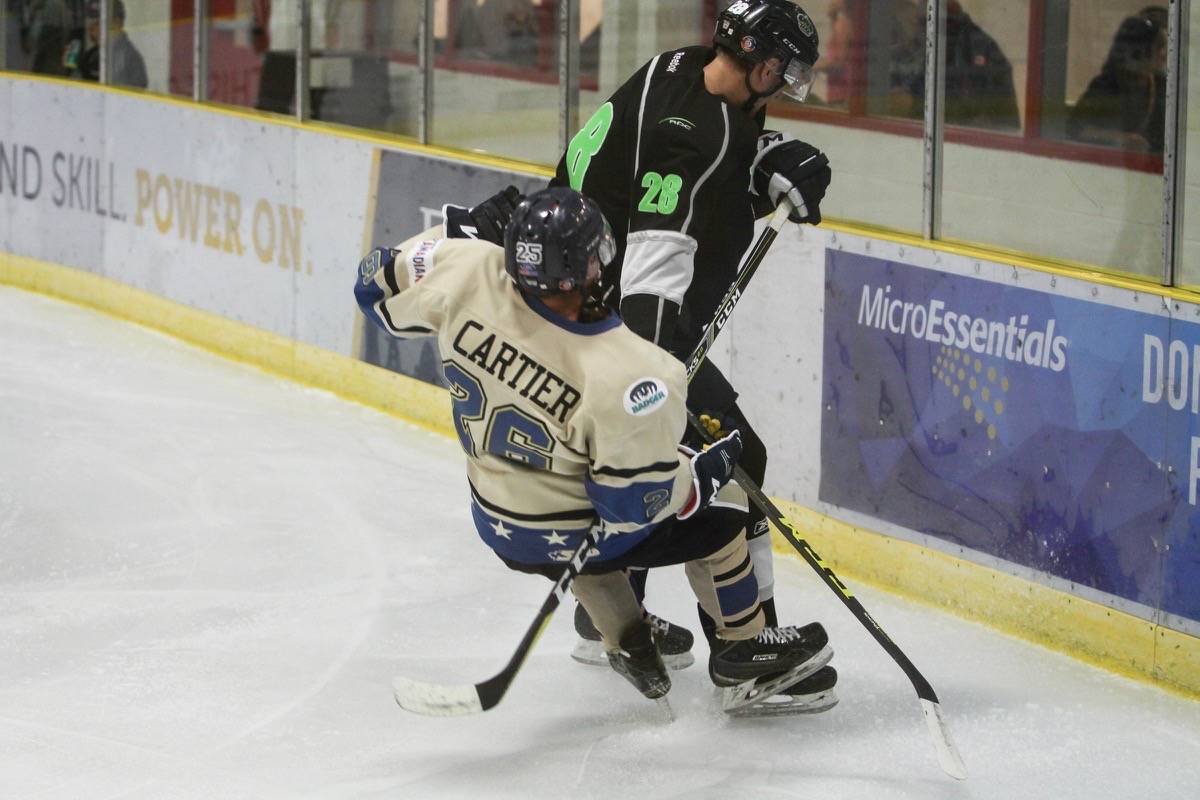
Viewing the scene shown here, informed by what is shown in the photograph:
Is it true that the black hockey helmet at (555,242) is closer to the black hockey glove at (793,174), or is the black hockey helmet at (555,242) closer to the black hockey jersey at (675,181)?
the black hockey jersey at (675,181)

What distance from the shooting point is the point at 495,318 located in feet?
9.64

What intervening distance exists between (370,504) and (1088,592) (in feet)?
6.19

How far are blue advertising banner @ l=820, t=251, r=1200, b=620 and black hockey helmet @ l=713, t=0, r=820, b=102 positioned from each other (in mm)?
886

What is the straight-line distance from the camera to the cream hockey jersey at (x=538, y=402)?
283cm

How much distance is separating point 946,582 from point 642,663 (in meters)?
1.03

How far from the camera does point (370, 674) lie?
3.66 metres

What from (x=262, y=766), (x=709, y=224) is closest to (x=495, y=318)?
(x=709, y=224)

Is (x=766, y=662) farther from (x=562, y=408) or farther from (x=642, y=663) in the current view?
(x=562, y=408)

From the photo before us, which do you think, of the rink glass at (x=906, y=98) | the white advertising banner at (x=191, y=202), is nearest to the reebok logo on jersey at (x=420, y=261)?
the rink glass at (x=906, y=98)

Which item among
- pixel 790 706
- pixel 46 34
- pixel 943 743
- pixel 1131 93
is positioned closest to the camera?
pixel 943 743

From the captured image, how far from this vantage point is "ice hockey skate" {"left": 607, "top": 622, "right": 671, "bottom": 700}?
331 cm

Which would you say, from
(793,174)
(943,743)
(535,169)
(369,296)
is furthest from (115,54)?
(943,743)

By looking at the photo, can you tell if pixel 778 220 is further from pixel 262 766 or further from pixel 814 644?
pixel 262 766

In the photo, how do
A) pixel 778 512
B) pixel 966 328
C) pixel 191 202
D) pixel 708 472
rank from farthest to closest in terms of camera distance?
pixel 191 202
pixel 966 328
pixel 778 512
pixel 708 472
